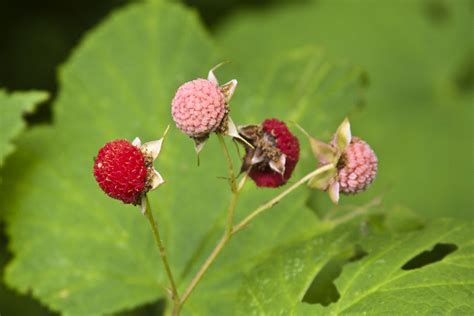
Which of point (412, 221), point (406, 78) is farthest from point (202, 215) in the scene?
point (406, 78)

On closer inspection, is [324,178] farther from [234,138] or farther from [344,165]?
[234,138]

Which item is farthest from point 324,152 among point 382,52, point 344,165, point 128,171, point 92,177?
point 382,52

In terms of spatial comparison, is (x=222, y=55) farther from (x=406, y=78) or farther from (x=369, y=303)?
(x=406, y=78)

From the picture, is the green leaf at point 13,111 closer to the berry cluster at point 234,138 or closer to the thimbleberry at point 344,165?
the berry cluster at point 234,138

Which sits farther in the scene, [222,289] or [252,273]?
[222,289]

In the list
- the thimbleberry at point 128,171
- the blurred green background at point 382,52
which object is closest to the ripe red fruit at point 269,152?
the thimbleberry at point 128,171

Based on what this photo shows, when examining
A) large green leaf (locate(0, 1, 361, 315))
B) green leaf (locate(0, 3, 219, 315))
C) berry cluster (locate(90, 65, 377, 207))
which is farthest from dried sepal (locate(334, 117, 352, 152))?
green leaf (locate(0, 3, 219, 315))
